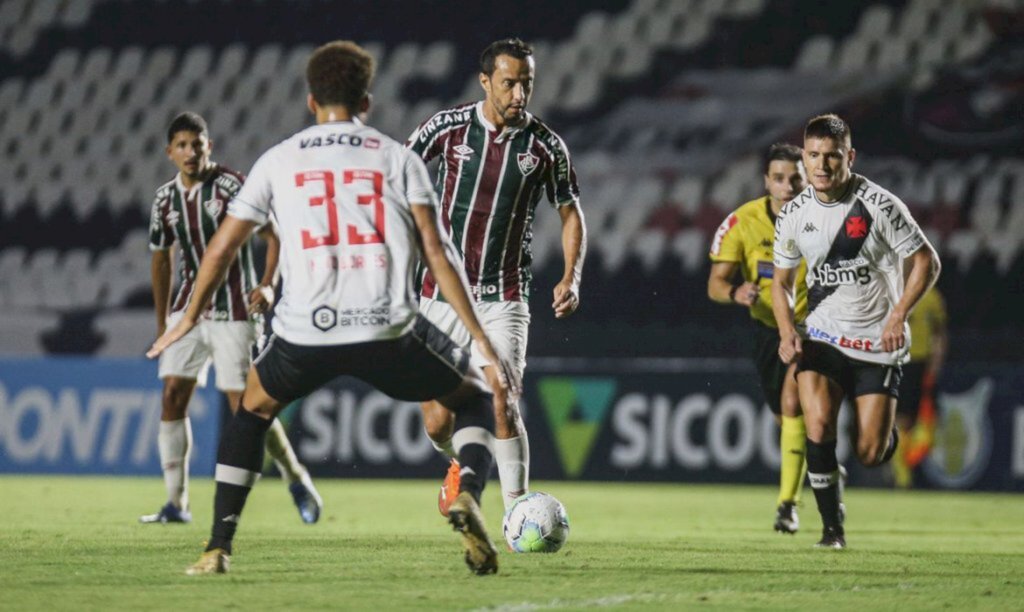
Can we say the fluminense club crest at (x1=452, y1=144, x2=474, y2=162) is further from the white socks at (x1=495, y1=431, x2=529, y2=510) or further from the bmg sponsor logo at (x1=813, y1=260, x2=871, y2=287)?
the bmg sponsor logo at (x1=813, y1=260, x2=871, y2=287)

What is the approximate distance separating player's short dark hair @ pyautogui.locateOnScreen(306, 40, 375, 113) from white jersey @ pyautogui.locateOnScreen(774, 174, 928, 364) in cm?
292

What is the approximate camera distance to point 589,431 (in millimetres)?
13898

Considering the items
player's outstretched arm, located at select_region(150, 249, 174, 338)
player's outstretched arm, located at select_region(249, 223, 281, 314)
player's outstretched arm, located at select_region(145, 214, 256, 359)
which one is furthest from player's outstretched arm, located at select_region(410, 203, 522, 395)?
player's outstretched arm, located at select_region(150, 249, 174, 338)

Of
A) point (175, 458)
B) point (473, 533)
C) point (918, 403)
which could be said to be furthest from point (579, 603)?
point (918, 403)

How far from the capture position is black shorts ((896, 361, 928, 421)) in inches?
536

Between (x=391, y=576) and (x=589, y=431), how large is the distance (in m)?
8.18

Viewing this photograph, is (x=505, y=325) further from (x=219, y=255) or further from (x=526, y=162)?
(x=219, y=255)

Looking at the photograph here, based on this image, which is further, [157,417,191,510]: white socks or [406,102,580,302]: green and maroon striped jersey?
[157,417,191,510]: white socks

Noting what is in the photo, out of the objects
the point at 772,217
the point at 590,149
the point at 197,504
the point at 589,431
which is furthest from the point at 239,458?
the point at 590,149

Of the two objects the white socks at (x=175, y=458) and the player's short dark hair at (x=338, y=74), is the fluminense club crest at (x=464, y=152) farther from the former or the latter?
the white socks at (x=175, y=458)

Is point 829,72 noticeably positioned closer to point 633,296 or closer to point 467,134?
point 633,296

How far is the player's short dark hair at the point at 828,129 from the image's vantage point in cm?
730

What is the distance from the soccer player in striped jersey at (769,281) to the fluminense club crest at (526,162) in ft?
6.65

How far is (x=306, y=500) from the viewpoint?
8906 millimetres
